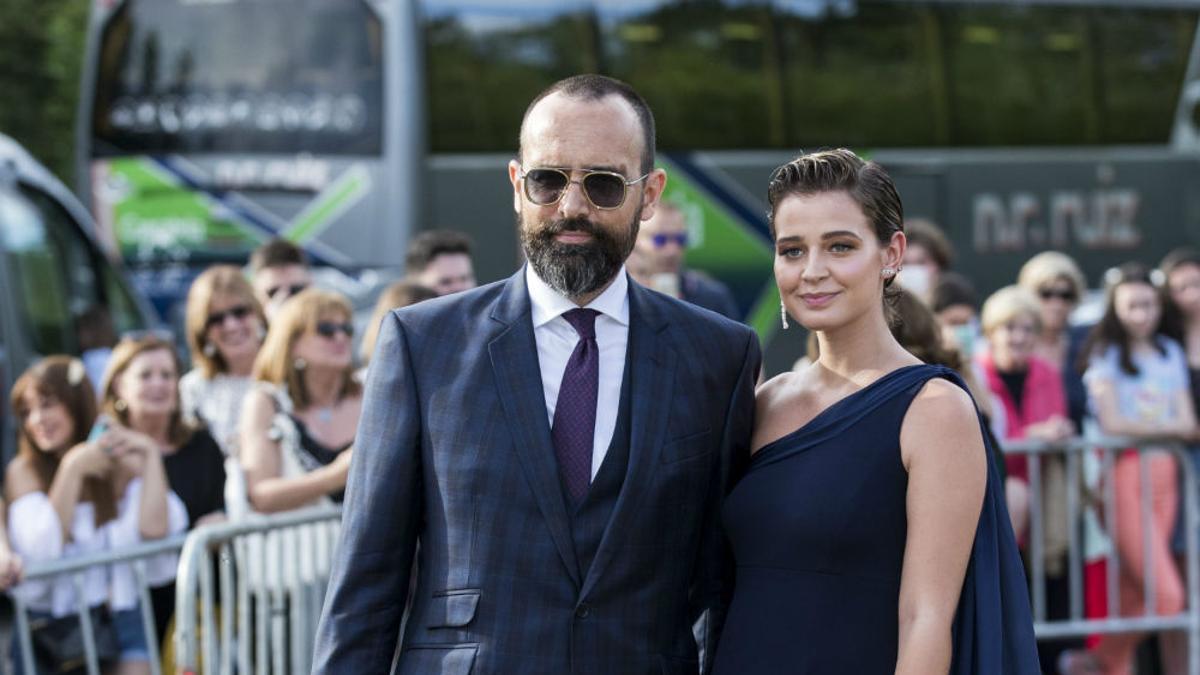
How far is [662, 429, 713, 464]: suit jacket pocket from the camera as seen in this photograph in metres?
3.55

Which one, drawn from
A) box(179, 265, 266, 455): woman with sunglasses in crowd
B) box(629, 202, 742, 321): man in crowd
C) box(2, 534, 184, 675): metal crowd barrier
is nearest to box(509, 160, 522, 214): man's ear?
box(2, 534, 184, 675): metal crowd barrier

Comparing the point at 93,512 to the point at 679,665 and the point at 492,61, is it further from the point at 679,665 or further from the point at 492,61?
the point at 492,61

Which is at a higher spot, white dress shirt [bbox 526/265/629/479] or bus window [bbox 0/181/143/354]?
bus window [bbox 0/181/143/354]

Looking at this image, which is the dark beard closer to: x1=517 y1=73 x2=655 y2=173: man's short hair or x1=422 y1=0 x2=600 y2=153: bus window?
x1=517 y1=73 x2=655 y2=173: man's short hair

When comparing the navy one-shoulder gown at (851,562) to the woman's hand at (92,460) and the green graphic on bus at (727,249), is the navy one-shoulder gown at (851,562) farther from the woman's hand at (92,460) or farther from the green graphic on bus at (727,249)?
the green graphic on bus at (727,249)

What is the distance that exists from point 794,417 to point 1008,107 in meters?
12.7

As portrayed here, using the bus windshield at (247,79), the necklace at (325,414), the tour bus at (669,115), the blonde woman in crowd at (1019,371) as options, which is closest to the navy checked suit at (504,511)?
the necklace at (325,414)

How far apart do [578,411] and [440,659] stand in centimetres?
53

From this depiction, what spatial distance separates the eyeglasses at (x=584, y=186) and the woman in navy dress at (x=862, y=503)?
37 centimetres

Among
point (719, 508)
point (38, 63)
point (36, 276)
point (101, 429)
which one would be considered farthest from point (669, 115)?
point (719, 508)

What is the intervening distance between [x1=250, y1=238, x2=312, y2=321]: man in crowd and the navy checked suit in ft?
16.8

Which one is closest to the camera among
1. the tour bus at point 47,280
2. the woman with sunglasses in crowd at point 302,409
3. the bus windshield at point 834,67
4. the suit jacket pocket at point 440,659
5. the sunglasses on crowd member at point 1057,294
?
the suit jacket pocket at point 440,659

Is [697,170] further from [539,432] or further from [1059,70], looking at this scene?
[539,432]

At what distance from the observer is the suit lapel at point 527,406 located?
11.3 ft
